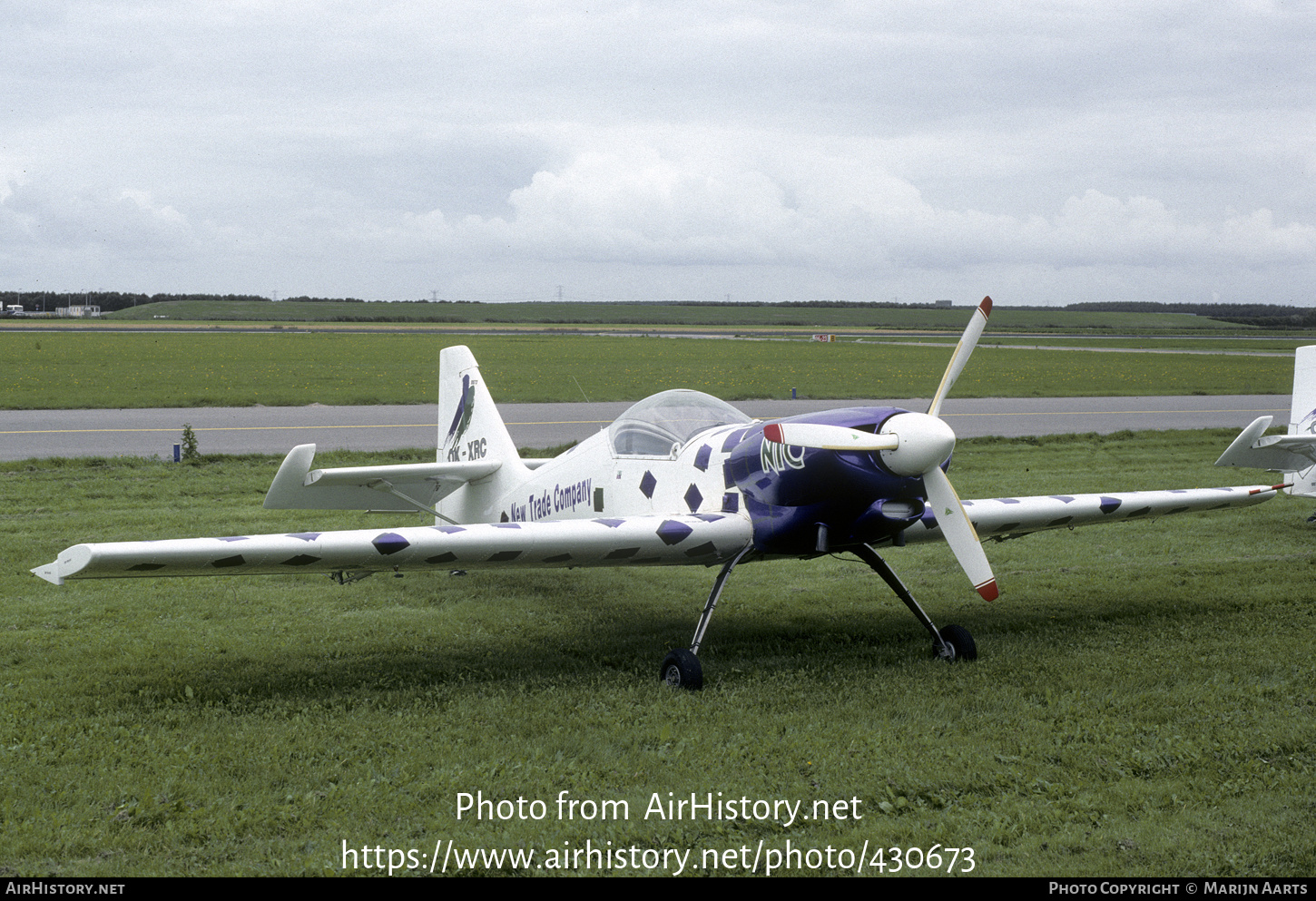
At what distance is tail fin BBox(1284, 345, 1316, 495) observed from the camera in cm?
1177

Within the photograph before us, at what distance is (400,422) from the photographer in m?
24.5

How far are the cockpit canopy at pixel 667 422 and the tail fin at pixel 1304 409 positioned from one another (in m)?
7.65

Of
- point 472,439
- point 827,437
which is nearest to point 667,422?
point 827,437

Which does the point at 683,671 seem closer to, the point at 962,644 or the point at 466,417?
the point at 962,644

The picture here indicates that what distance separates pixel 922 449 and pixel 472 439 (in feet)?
18.4

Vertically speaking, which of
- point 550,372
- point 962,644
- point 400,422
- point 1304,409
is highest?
point 1304,409

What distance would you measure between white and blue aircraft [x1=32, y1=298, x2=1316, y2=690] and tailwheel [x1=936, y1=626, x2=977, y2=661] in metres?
0.01

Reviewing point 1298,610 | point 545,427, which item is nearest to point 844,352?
point 545,427

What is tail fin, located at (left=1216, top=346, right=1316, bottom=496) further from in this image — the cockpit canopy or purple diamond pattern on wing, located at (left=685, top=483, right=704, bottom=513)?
purple diamond pattern on wing, located at (left=685, top=483, right=704, bottom=513)

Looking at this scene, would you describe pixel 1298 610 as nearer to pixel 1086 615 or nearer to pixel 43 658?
pixel 1086 615

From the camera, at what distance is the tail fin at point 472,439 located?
10016mm

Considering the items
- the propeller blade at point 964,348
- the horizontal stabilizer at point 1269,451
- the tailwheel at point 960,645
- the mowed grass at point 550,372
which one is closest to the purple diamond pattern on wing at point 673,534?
the propeller blade at point 964,348

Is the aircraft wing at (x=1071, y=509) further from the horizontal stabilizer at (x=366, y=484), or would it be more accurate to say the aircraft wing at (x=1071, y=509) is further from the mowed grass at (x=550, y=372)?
the mowed grass at (x=550, y=372)

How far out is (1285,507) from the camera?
14156 millimetres
